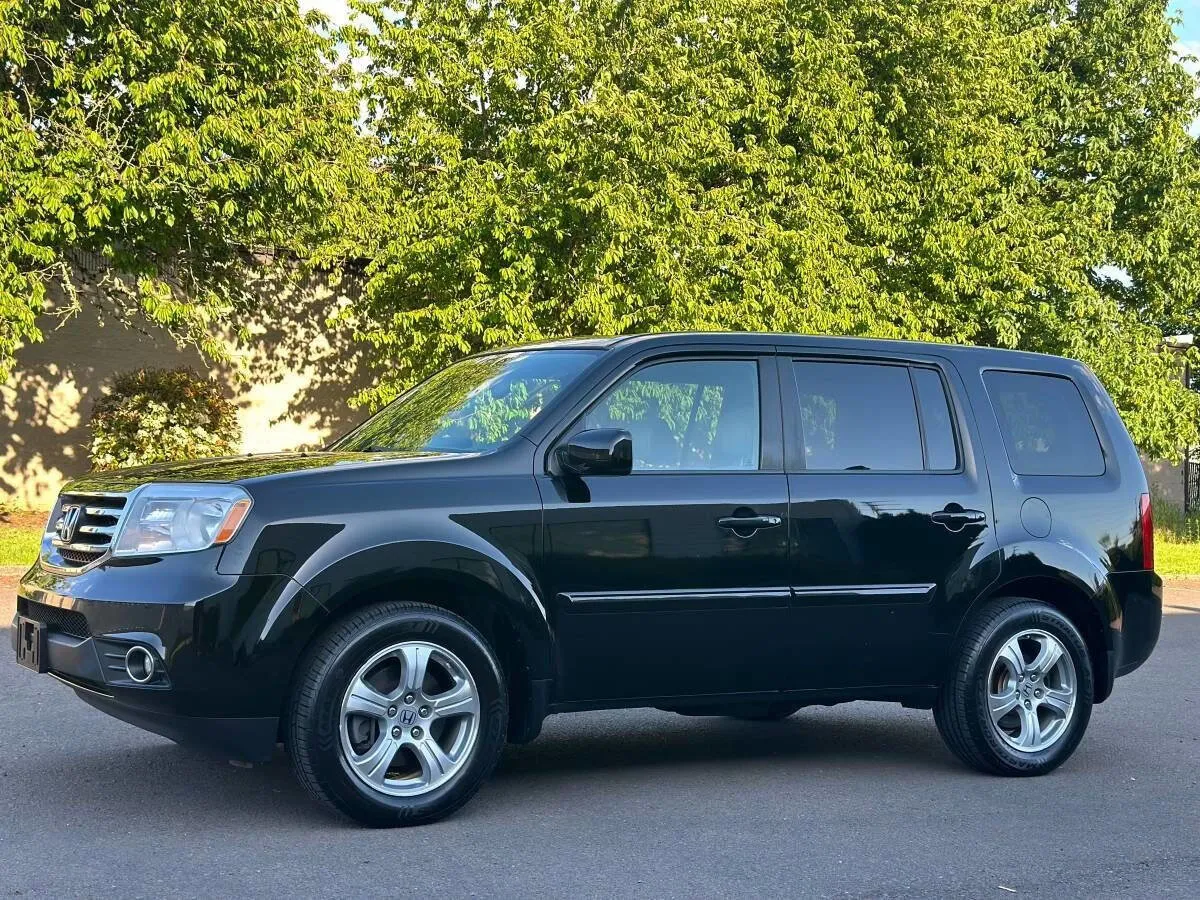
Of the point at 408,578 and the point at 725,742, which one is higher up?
the point at 408,578

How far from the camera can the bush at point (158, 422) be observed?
22.0 meters

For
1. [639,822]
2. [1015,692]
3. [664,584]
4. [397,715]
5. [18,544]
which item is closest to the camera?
[397,715]

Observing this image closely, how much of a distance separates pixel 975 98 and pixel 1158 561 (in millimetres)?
7968

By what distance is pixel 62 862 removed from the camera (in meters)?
5.16

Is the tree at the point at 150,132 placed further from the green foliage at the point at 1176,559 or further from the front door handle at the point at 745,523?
the front door handle at the point at 745,523

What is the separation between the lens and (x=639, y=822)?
595cm

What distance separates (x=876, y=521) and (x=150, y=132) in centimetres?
1282

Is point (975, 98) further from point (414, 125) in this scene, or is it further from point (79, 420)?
point (79, 420)

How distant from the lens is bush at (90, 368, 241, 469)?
2195 centimetres

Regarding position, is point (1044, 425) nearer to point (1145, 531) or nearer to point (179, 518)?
point (1145, 531)

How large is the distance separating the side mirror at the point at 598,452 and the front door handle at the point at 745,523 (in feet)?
1.59

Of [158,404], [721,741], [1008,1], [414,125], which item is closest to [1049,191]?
[1008,1]

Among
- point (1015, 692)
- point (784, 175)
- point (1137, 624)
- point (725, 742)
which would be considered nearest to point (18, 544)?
A: point (784, 175)

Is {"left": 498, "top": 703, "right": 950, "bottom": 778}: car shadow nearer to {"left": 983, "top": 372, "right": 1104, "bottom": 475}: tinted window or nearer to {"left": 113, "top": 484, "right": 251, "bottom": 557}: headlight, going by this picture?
{"left": 983, "top": 372, "right": 1104, "bottom": 475}: tinted window
